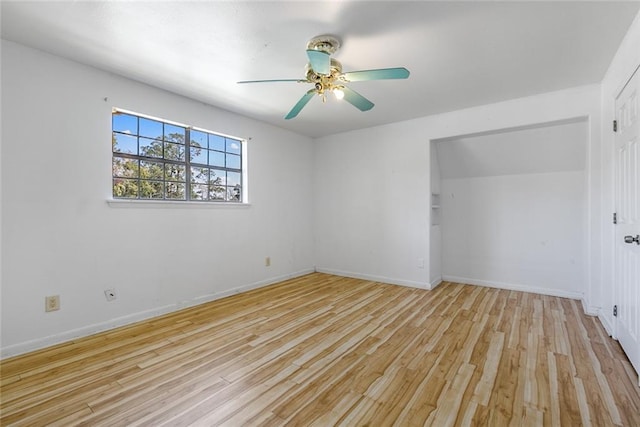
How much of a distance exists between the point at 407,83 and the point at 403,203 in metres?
1.76

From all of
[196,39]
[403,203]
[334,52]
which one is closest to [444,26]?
[334,52]

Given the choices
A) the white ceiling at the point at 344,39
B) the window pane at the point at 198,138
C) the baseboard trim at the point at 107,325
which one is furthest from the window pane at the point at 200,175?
the baseboard trim at the point at 107,325

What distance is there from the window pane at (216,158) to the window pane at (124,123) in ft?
2.85

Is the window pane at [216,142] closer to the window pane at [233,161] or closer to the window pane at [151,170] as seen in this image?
the window pane at [233,161]

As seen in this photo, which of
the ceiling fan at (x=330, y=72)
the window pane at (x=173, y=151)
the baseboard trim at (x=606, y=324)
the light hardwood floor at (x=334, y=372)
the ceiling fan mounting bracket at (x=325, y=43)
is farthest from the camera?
the window pane at (x=173, y=151)

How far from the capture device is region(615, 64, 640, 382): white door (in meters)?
1.89

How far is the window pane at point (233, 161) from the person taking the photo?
3836mm

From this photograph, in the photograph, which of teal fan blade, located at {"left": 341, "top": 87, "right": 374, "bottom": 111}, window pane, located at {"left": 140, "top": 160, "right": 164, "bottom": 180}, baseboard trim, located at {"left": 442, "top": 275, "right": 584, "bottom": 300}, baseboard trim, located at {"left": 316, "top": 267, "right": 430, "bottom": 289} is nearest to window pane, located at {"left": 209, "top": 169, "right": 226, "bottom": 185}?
window pane, located at {"left": 140, "top": 160, "right": 164, "bottom": 180}

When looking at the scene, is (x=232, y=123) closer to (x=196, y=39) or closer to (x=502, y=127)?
(x=196, y=39)

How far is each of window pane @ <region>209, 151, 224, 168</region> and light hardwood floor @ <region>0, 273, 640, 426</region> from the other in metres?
1.84

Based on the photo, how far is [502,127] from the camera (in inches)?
132

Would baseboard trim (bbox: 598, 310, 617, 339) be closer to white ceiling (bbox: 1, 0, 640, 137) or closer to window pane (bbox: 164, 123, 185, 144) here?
white ceiling (bbox: 1, 0, 640, 137)

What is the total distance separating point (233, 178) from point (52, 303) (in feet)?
7.29

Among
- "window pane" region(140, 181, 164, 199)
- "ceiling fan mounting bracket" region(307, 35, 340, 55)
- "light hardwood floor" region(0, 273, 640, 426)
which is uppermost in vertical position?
"ceiling fan mounting bracket" region(307, 35, 340, 55)
